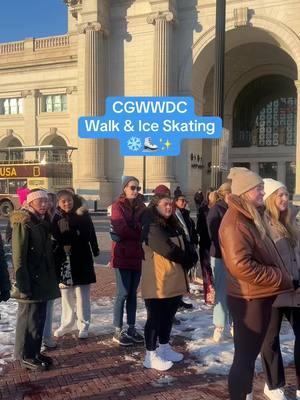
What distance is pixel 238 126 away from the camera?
42.0m

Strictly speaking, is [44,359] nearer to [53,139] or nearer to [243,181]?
[243,181]

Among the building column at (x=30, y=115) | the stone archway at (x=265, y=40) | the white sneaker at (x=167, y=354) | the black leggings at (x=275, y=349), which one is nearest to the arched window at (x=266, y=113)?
the stone archway at (x=265, y=40)

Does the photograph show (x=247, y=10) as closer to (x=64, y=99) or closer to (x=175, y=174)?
(x=175, y=174)

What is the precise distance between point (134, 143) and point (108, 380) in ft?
8.12

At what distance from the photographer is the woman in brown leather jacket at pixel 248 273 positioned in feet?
10.9

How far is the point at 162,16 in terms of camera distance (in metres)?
30.9

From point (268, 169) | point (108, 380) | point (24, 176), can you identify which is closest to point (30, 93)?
point (24, 176)

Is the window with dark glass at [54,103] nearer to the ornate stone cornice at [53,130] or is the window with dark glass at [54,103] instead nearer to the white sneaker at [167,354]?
the ornate stone cornice at [53,130]

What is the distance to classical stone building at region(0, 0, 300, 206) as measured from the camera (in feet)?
102

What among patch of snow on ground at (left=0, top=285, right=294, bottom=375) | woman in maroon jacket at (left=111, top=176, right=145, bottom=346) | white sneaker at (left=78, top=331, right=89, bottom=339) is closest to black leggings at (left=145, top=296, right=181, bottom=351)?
patch of snow on ground at (left=0, top=285, right=294, bottom=375)

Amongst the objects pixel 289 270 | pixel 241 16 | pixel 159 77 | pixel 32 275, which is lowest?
pixel 32 275

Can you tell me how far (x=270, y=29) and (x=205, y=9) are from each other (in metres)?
4.64

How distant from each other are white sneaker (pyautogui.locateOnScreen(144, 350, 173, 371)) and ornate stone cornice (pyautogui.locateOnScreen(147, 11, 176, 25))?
2921 centimetres

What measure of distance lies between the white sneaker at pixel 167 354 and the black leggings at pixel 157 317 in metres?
0.13
